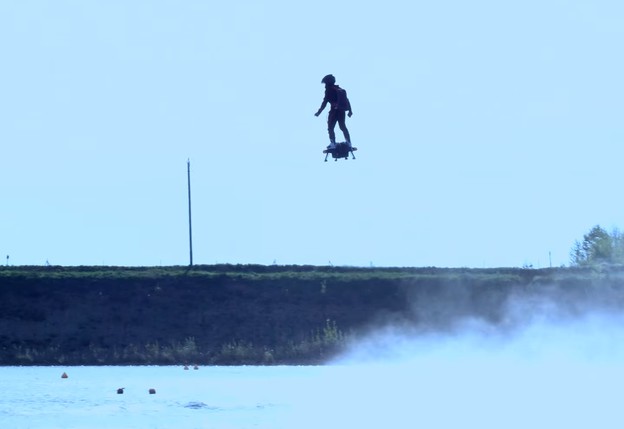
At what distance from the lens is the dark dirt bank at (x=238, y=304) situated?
72375mm

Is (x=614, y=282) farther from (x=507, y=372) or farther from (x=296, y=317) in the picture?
(x=507, y=372)

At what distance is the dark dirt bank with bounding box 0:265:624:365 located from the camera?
72.4 m

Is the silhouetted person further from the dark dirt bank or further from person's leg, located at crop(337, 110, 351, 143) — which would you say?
the dark dirt bank

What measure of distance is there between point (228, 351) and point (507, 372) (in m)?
20.8

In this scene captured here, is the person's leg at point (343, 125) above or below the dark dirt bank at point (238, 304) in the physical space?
above

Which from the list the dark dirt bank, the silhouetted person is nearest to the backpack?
the silhouetted person

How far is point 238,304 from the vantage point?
77875mm

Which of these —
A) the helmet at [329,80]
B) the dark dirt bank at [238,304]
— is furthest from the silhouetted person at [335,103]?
the dark dirt bank at [238,304]

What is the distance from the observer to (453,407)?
37.8m

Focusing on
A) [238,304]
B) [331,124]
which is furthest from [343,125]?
[238,304]

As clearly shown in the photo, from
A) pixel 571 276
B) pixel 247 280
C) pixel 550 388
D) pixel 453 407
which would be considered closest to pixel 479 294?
pixel 571 276

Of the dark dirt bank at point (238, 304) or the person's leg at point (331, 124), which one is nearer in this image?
the person's leg at point (331, 124)

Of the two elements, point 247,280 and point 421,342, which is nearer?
point 421,342

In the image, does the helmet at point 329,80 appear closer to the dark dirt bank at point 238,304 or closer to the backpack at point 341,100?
the backpack at point 341,100
